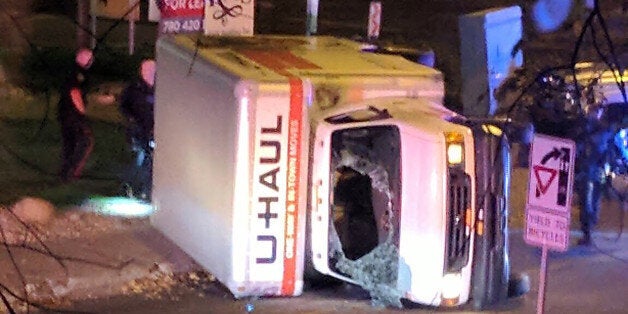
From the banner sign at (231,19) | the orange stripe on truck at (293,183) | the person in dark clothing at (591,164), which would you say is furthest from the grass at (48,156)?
the person in dark clothing at (591,164)

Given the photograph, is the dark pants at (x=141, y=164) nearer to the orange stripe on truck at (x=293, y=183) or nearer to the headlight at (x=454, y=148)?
the orange stripe on truck at (x=293, y=183)

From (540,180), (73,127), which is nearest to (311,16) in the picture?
(73,127)

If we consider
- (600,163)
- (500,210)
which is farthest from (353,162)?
(600,163)

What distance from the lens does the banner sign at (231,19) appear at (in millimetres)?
12125

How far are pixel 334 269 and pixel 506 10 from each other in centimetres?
718

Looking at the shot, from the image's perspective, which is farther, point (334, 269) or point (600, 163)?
point (600, 163)

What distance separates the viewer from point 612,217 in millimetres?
14273

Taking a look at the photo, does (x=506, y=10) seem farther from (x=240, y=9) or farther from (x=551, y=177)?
(x=551, y=177)

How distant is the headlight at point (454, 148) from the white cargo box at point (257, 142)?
100 centimetres

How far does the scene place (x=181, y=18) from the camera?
520 inches

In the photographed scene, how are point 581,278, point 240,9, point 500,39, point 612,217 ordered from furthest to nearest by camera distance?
point 500,39
point 612,217
point 240,9
point 581,278

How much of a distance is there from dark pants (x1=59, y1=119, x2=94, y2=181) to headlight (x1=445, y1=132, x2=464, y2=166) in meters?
5.58

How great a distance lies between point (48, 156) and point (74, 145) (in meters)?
1.81

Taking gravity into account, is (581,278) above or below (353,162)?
below
